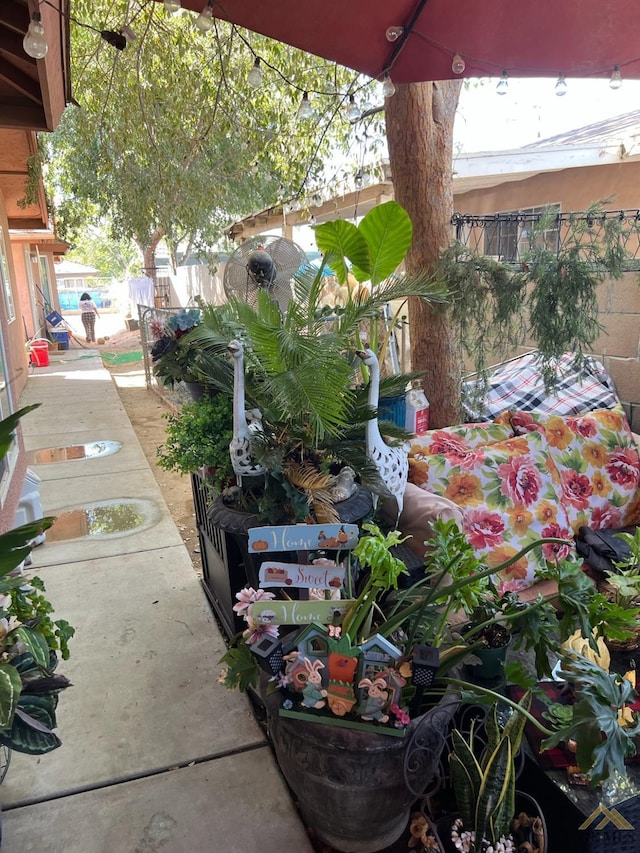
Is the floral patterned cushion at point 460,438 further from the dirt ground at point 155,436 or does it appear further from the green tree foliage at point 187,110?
the green tree foliage at point 187,110

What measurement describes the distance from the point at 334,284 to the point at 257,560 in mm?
3477

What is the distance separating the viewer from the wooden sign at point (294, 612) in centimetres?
154

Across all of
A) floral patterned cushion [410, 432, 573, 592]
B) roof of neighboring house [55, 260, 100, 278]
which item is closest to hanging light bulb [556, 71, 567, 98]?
floral patterned cushion [410, 432, 573, 592]

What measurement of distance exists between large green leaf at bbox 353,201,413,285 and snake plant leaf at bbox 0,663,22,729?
1.63 meters

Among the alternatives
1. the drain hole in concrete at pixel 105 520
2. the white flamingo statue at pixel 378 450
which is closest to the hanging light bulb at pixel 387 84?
the white flamingo statue at pixel 378 450

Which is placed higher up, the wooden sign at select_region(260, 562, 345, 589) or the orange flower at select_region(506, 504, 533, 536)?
the wooden sign at select_region(260, 562, 345, 589)

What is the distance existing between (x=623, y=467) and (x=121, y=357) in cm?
1229

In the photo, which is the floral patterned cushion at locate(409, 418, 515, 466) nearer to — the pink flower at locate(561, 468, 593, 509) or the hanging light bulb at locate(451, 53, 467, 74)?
the pink flower at locate(561, 468, 593, 509)

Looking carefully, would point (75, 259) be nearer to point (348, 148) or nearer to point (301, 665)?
point (348, 148)

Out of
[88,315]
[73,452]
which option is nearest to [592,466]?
[73,452]

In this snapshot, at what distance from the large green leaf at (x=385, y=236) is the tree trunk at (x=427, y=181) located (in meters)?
0.83

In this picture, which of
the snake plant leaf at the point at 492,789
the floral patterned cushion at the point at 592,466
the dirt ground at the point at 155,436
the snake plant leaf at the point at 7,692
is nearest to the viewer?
the snake plant leaf at the point at 7,692

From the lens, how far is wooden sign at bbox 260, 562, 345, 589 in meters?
1.65

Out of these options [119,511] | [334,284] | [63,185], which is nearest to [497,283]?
[334,284]
